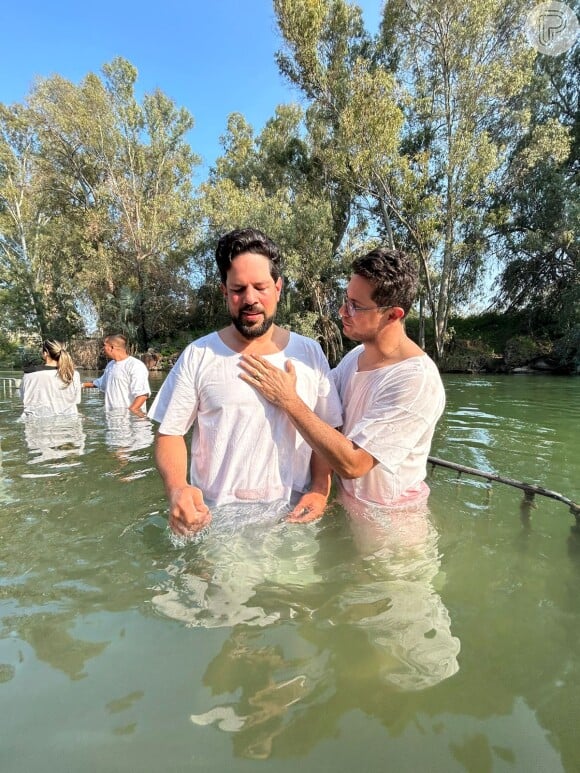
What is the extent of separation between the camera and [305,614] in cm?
224

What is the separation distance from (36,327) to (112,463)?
3152 centimetres

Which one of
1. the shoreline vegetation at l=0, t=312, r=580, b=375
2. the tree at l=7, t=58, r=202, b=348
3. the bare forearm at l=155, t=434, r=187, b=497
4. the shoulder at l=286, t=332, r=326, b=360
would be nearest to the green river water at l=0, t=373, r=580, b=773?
the bare forearm at l=155, t=434, r=187, b=497

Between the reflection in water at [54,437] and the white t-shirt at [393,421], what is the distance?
15.1 feet

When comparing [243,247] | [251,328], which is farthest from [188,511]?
[243,247]

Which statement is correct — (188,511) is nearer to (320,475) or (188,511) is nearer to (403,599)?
(320,475)

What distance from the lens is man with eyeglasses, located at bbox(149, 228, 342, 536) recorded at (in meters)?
2.36

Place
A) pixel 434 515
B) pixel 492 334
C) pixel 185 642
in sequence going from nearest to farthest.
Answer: pixel 185 642 → pixel 434 515 → pixel 492 334

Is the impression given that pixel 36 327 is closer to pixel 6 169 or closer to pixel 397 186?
pixel 6 169

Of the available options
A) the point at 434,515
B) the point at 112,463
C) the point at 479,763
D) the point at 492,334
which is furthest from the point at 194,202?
the point at 479,763

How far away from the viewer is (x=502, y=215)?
21.1 meters

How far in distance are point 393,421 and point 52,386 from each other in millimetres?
6872

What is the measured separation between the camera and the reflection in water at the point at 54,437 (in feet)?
19.6

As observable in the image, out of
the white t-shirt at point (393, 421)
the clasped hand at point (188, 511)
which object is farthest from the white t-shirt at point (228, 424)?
the white t-shirt at point (393, 421)

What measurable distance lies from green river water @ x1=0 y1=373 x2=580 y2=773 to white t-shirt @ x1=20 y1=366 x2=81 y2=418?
4134 millimetres
